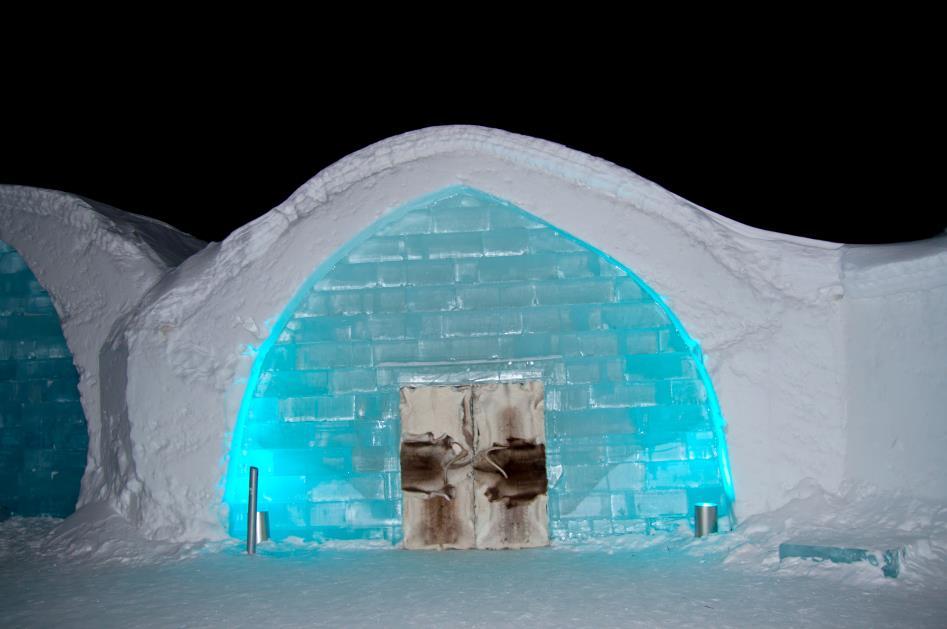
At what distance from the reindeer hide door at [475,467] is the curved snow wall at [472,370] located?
136mm

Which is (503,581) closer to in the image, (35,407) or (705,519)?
(705,519)

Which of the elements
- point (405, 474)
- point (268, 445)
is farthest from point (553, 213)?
point (268, 445)

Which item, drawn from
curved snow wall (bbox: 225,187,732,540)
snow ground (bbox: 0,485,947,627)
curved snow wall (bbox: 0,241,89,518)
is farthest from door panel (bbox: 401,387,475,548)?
curved snow wall (bbox: 0,241,89,518)

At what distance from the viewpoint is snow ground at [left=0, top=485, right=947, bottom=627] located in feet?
12.4

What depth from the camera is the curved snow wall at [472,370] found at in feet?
18.8

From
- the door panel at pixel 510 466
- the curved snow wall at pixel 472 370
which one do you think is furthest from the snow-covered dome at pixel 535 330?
the door panel at pixel 510 466

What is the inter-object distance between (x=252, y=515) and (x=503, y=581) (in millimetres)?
2074

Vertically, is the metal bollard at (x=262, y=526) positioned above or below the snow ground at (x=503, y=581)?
above

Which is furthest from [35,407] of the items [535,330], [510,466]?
[535,330]

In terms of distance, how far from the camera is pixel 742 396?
5.47 m

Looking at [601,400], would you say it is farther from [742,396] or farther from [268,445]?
[268,445]

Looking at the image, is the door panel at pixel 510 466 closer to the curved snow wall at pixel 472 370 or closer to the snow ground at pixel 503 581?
the curved snow wall at pixel 472 370

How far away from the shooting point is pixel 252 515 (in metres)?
5.46

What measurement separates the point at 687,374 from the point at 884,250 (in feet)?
5.83
